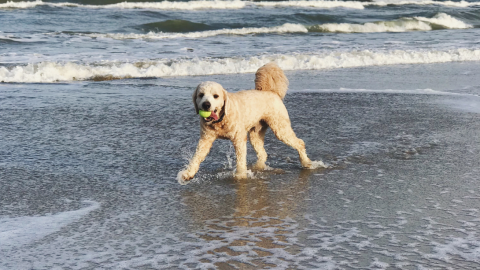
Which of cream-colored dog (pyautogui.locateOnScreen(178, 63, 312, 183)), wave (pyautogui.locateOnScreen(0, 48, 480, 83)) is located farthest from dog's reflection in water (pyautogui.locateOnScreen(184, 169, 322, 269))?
wave (pyautogui.locateOnScreen(0, 48, 480, 83))

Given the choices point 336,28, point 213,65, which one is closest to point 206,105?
point 213,65

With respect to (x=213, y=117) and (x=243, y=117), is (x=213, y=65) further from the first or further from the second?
(x=213, y=117)

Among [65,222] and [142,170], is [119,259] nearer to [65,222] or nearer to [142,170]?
[65,222]

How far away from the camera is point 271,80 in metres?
6.60

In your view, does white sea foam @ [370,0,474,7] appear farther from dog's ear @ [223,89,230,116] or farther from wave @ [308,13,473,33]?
dog's ear @ [223,89,230,116]

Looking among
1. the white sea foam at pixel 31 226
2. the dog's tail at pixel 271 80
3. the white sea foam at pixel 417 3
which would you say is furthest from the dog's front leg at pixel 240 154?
the white sea foam at pixel 417 3

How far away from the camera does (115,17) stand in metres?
30.4

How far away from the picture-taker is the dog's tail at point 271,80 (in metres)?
6.60

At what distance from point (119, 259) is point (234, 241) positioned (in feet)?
2.67

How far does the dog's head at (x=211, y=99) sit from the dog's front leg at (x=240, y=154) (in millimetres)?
367

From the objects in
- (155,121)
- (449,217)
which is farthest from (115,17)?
(449,217)

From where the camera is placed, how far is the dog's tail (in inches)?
260

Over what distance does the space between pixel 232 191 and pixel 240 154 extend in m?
0.46

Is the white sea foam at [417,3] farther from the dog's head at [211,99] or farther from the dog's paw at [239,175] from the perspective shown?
the dog's head at [211,99]
